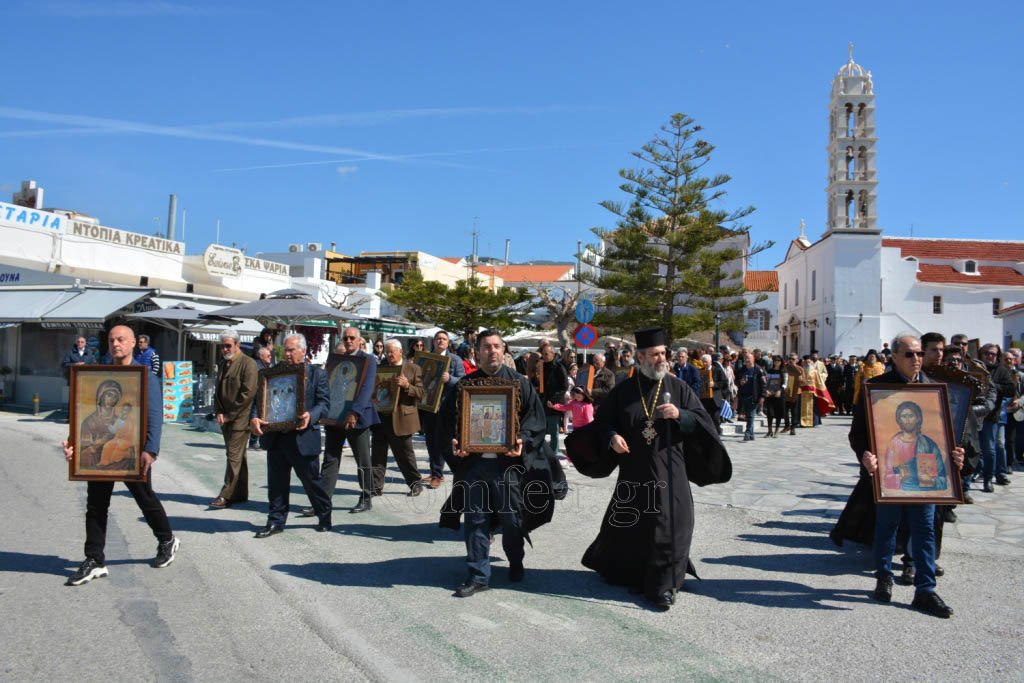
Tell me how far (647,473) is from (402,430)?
13.3ft

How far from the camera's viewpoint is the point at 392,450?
9.01m

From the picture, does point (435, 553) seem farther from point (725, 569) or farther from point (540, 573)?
point (725, 569)

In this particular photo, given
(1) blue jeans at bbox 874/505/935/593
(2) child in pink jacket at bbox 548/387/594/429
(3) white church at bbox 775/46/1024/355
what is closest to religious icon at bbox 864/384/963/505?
(1) blue jeans at bbox 874/505/935/593

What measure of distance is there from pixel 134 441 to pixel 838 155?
49186 millimetres

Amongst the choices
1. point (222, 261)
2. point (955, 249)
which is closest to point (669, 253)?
point (222, 261)

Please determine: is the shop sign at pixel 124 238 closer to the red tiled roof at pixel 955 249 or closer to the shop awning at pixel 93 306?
the shop awning at pixel 93 306

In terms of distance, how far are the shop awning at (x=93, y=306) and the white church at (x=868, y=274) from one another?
136 ft

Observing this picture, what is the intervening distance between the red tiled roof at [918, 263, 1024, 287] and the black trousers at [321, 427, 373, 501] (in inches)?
2238

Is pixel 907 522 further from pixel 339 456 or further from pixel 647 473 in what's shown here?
pixel 339 456

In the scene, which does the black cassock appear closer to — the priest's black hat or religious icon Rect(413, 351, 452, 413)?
the priest's black hat

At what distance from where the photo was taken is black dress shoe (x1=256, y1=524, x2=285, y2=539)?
709 cm

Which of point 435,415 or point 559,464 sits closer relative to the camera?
point 559,464

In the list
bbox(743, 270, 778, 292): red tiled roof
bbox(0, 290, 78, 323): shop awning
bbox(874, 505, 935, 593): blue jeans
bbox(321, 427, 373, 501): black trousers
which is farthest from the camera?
bbox(743, 270, 778, 292): red tiled roof

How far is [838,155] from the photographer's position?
158ft
